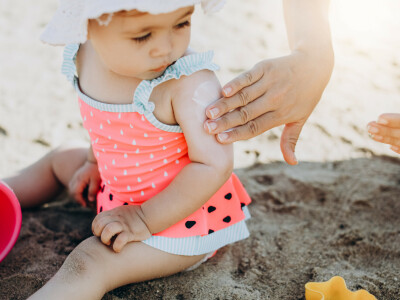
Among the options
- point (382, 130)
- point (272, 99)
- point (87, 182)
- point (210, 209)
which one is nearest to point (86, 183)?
point (87, 182)

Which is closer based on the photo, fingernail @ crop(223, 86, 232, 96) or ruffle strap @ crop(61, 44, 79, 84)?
fingernail @ crop(223, 86, 232, 96)

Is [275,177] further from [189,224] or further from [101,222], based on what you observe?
[101,222]

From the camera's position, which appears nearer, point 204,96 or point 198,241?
point 204,96

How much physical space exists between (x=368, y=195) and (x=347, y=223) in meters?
0.20

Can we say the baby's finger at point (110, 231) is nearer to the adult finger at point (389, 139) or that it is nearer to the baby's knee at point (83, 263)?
the baby's knee at point (83, 263)

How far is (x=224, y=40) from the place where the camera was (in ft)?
10.6

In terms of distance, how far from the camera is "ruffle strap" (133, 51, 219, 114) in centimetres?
136

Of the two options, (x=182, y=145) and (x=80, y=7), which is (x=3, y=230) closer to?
(x=182, y=145)

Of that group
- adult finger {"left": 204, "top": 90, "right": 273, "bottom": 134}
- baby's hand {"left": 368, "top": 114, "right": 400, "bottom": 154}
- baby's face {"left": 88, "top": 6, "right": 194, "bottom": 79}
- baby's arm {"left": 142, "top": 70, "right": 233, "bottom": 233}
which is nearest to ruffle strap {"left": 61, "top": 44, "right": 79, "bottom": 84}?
baby's face {"left": 88, "top": 6, "right": 194, "bottom": 79}

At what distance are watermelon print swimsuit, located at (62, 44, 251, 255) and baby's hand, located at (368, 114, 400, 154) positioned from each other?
1.61 ft

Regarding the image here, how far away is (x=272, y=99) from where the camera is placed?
151cm

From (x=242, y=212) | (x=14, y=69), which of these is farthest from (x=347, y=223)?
(x=14, y=69)

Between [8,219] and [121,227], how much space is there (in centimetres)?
51

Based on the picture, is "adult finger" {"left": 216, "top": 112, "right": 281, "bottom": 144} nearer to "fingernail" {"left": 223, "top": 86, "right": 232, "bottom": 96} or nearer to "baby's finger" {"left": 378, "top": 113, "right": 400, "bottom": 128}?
"fingernail" {"left": 223, "top": 86, "right": 232, "bottom": 96}
